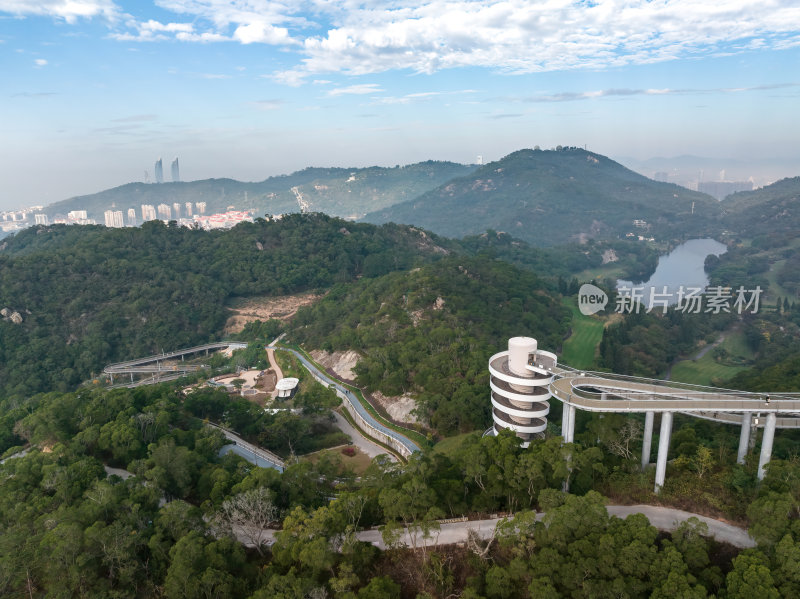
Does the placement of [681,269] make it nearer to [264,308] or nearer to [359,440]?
[264,308]

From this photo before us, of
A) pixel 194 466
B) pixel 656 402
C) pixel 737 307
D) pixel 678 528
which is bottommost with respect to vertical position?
pixel 737 307

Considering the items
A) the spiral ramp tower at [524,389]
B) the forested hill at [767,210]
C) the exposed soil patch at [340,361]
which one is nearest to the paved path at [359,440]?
the exposed soil patch at [340,361]

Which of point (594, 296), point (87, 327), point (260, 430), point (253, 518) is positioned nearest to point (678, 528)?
point (253, 518)

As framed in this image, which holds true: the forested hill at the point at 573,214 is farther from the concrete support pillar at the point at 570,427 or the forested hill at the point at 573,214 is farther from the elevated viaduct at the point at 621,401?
the concrete support pillar at the point at 570,427

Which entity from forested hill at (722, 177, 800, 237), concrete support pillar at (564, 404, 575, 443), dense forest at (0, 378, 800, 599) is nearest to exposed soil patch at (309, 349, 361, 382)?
dense forest at (0, 378, 800, 599)

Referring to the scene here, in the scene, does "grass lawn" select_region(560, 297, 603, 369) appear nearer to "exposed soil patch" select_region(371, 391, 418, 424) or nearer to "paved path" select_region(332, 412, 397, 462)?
"exposed soil patch" select_region(371, 391, 418, 424)

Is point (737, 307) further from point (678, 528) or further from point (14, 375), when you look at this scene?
point (14, 375)
